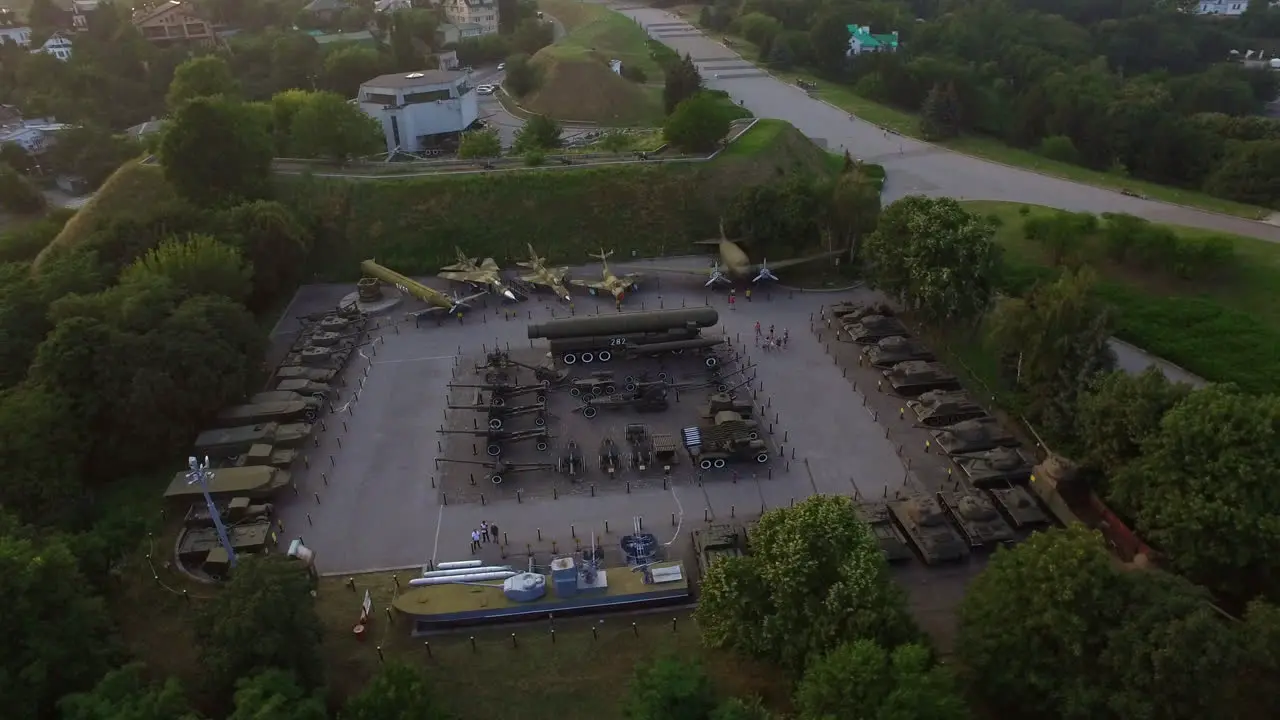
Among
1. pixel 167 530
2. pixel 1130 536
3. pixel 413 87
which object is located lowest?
pixel 167 530

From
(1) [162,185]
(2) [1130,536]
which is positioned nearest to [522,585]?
(2) [1130,536]

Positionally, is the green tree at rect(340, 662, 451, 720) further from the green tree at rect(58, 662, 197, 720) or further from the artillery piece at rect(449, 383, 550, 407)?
the artillery piece at rect(449, 383, 550, 407)

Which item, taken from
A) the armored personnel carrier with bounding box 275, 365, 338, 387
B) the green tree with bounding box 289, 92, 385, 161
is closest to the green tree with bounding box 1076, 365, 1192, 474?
the armored personnel carrier with bounding box 275, 365, 338, 387

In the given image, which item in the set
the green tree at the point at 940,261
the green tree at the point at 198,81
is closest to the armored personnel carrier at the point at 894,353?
the green tree at the point at 940,261

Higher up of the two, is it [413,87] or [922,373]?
[413,87]

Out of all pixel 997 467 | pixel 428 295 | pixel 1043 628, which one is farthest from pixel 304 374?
pixel 1043 628

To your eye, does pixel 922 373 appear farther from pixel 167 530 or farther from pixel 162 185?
pixel 162 185

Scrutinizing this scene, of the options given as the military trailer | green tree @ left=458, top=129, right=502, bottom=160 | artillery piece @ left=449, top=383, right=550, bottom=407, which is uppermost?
green tree @ left=458, top=129, right=502, bottom=160

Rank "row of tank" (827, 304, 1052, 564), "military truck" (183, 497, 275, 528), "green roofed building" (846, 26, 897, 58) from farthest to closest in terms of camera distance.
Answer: "green roofed building" (846, 26, 897, 58) < "military truck" (183, 497, 275, 528) < "row of tank" (827, 304, 1052, 564)
